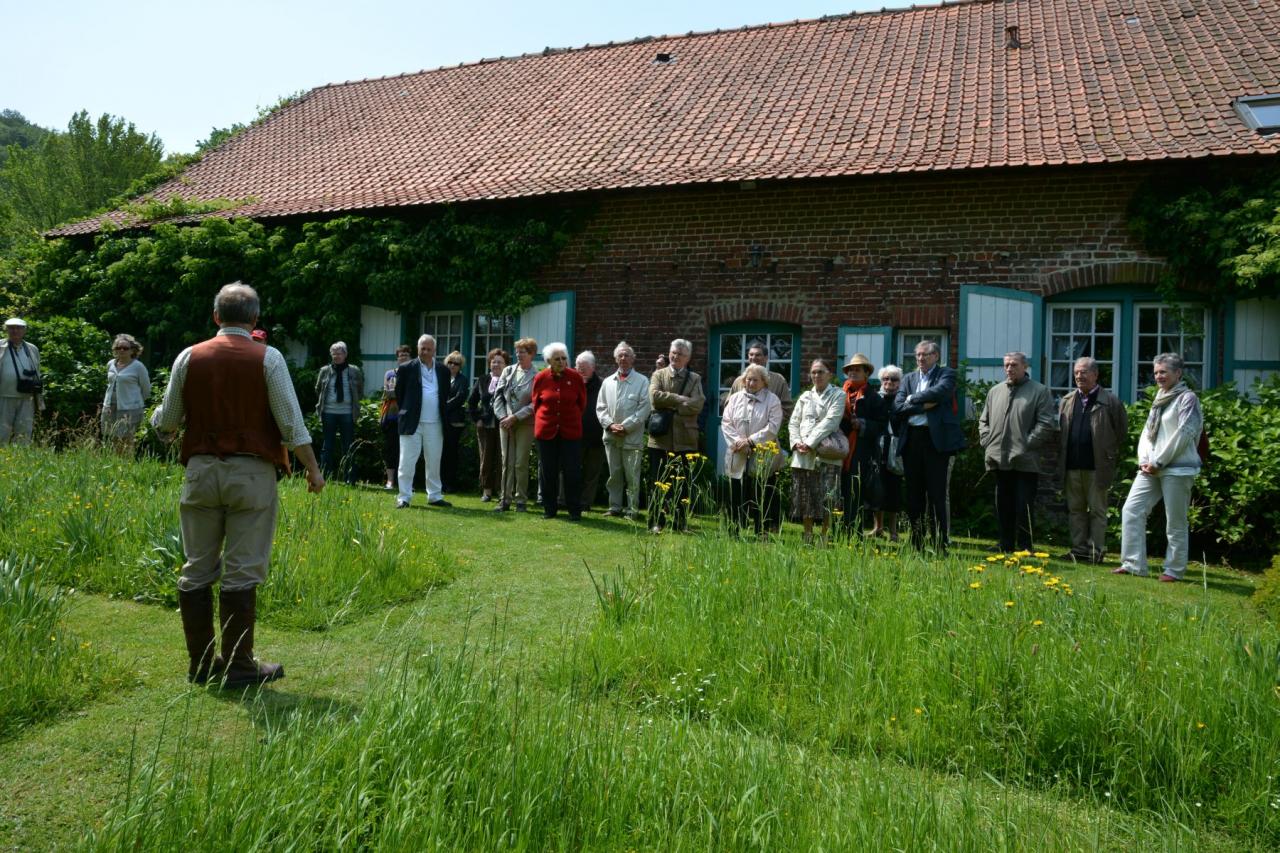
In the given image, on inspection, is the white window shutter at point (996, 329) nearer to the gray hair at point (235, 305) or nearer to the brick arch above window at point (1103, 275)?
the brick arch above window at point (1103, 275)

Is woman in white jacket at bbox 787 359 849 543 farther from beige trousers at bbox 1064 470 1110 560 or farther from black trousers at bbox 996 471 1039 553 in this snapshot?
beige trousers at bbox 1064 470 1110 560

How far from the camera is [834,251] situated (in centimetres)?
1251

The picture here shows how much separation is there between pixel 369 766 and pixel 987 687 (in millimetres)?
2478

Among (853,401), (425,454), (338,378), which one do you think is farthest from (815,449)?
(338,378)

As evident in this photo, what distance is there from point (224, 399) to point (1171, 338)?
1014 cm

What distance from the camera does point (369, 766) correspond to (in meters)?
3.14

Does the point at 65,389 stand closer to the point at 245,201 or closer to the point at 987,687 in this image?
the point at 245,201

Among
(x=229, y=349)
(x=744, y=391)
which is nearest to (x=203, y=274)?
(x=744, y=391)

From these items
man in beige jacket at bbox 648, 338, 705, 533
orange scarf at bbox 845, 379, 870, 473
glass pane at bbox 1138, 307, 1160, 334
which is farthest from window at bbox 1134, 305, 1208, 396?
man in beige jacket at bbox 648, 338, 705, 533

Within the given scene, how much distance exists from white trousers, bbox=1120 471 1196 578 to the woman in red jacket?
16.7 feet

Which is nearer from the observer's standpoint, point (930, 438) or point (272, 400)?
point (272, 400)

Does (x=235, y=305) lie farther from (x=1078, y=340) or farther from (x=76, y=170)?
(x=76, y=170)

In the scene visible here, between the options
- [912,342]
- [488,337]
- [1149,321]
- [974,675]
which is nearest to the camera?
[974,675]

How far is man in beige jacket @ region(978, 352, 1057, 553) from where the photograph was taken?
9.12m
